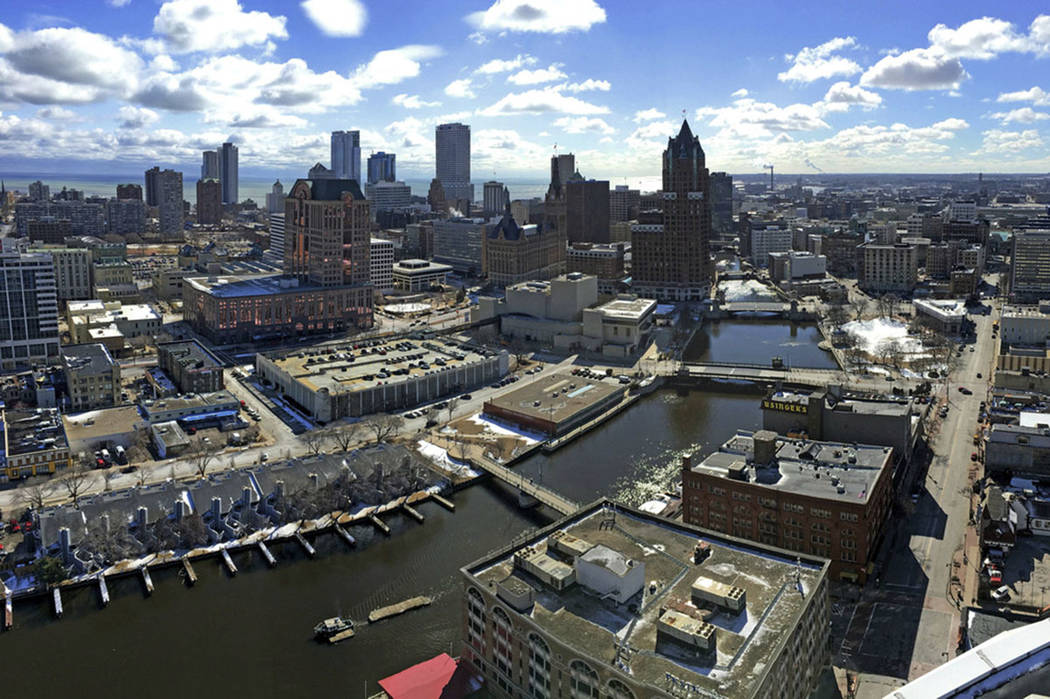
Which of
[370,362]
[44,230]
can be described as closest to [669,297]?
[370,362]

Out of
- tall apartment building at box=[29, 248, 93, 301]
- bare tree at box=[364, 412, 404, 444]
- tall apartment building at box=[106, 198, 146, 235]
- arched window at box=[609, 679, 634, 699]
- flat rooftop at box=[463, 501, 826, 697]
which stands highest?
tall apartment building at box=[106, 198, 146, 235]

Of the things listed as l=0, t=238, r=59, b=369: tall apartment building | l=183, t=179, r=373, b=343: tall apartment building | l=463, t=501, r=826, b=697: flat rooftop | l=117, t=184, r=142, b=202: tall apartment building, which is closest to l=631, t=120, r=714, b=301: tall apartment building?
l=183, t=179, r=373, b=343: tall apartment building

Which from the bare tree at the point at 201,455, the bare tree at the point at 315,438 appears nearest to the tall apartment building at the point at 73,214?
the bare tree at the point at 201,455

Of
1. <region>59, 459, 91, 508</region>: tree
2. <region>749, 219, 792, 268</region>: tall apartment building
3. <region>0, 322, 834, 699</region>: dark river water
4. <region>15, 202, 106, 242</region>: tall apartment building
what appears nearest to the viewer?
<region>0, 322, 834, 699</region>: dark river water

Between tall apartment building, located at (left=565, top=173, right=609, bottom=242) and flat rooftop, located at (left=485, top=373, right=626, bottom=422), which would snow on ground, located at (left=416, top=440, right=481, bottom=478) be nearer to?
flat rooftop, located at (left=485, top=373, right=626, bottom=422)

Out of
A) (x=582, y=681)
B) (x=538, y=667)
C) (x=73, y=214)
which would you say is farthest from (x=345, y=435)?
(x=73, y=214)

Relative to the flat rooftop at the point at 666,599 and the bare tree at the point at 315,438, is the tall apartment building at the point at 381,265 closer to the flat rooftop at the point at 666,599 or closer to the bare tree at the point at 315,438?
the bare tree at the point at 315,438

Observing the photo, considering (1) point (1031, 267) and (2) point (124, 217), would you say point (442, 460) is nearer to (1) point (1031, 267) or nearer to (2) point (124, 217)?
(1) point (1031, 267)

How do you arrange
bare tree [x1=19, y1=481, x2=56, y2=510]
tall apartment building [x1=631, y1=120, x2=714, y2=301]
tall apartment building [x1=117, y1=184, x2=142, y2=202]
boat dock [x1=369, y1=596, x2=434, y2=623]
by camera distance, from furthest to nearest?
tall apartment building [x1=117, y1=184, x2=142, y2=202]
tall apartment building [x1=631, y1=120, x2=714, y2=301]
bare tree [x1=19, y1=481, x2=56, y2=510]
boat dock [x1=369, y1=596, x2=434, y2=623]
